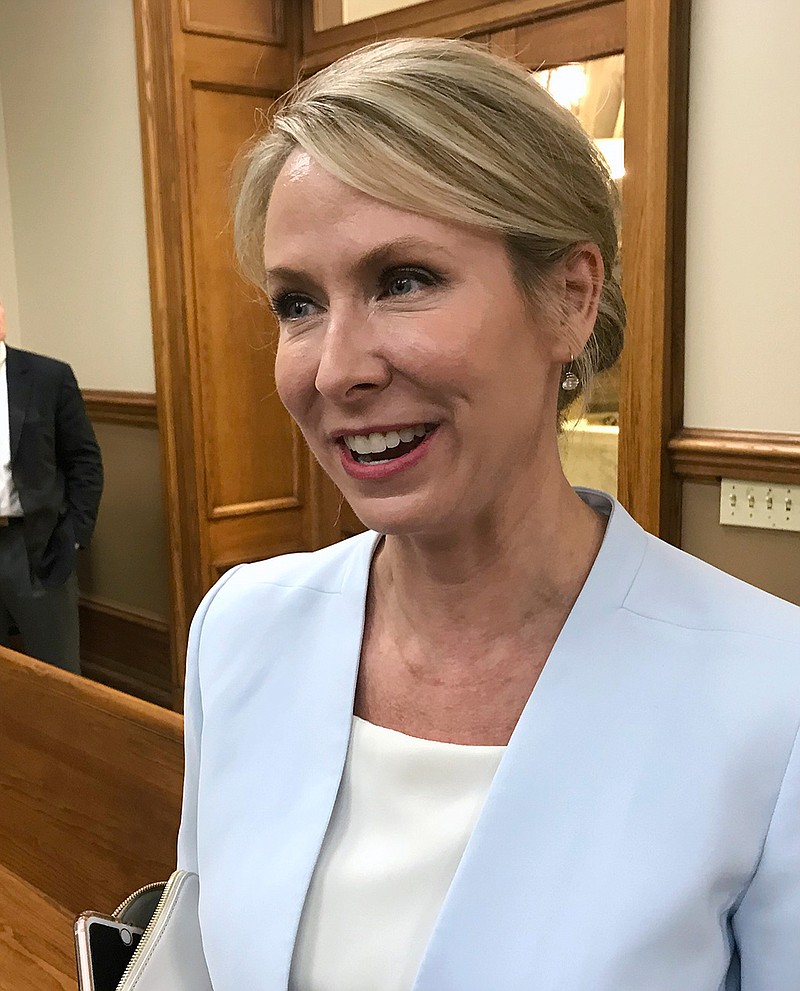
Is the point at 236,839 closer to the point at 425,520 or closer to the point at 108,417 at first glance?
the point at 425,520

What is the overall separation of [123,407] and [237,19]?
Answer: 1.38 meters

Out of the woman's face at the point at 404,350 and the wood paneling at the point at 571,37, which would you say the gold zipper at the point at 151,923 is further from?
the wood paneling at the point at 571,37

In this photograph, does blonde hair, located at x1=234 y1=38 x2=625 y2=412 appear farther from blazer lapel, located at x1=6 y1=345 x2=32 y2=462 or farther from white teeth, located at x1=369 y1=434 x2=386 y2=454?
blazer lapel, located at x1=6 y1=345 x2=32 y2=462

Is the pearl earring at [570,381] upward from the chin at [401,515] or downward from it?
upward

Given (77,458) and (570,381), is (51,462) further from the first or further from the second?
(570,381)


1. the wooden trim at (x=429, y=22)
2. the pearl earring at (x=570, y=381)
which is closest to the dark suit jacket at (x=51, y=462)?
the wooden trim at (x=429, y=22)

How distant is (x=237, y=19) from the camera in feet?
11.1

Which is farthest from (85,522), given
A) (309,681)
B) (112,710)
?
(309,681)

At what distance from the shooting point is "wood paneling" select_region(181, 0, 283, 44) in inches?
128

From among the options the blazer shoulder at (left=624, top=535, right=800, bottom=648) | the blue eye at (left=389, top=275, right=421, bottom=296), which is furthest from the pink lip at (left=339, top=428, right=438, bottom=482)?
the blazer shoulder at (left=624, top=535, right=800, bottom=648)

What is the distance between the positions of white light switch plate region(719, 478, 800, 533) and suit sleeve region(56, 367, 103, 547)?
1814mm

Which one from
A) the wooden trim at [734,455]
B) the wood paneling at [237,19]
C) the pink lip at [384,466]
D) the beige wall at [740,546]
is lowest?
the beige wall at [740,546]

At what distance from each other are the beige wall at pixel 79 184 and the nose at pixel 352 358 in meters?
2.96

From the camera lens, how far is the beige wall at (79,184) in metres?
3.52
